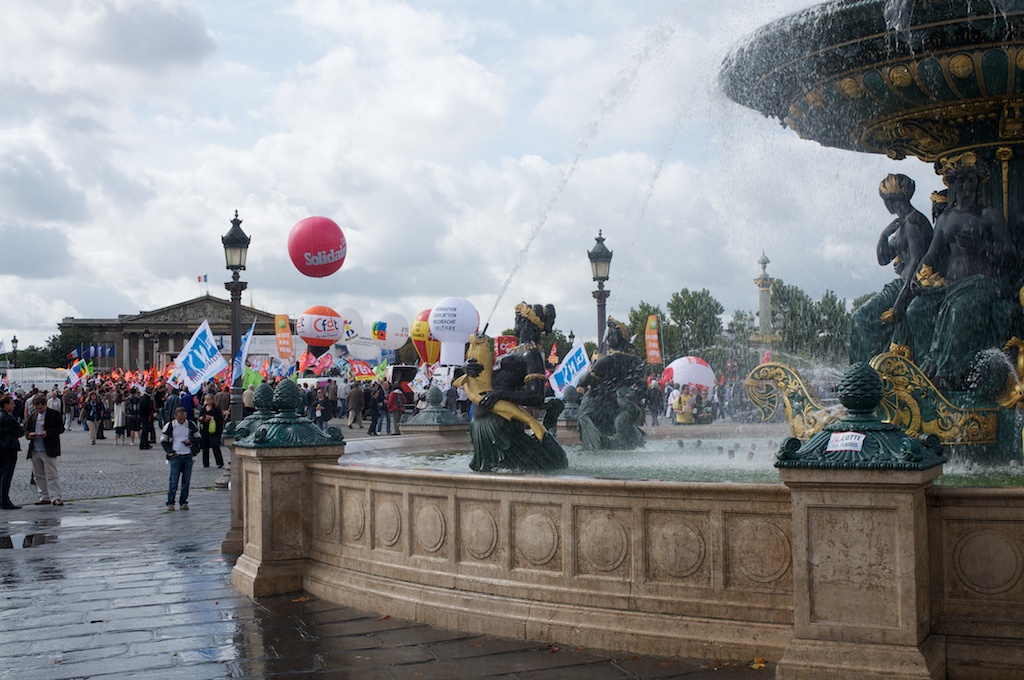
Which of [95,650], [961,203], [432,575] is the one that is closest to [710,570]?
[432,575]

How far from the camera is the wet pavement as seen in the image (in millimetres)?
6148

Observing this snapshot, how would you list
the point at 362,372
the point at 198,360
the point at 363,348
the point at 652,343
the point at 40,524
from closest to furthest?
the point at 40,524
the point at 198,360
the point at 652,343
the point at 362,372
the point at 363,348

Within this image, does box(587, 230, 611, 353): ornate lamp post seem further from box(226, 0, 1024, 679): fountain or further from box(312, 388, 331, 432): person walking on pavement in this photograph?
box(312, 388, 331, 432): person walking on pavement

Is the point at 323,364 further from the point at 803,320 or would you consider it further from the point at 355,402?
the point at 803,320

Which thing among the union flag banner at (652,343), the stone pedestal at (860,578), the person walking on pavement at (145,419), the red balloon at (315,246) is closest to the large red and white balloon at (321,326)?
the red balloon at (315,246)

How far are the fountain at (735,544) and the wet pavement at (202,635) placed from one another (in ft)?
0.66

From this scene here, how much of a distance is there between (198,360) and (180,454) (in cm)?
1000

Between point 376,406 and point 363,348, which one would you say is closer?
point 376,406

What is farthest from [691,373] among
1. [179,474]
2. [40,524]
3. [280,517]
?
[280,517]

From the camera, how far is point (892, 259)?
1076 centimetres

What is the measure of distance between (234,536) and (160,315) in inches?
5398

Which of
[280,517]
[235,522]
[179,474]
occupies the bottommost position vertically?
[235,522]

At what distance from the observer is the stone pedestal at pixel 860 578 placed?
5.31 m

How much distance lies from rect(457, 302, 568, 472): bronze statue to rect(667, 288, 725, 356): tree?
3567cm
